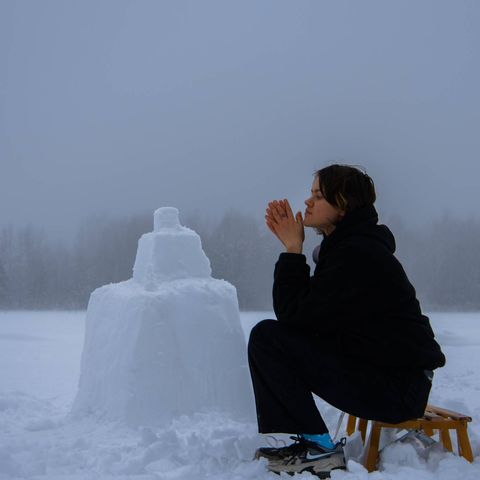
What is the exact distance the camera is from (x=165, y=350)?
13.6 ft

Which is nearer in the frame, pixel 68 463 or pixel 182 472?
pixel 182 472

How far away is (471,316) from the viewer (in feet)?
75.3

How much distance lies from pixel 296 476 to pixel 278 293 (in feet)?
2.44

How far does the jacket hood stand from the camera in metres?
2.41

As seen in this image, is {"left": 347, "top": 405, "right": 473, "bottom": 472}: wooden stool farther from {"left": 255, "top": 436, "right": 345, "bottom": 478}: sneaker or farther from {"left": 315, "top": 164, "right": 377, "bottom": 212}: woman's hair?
{"left": 315, "top": 164, "right": 377, "bottom": 212}: woman's hair

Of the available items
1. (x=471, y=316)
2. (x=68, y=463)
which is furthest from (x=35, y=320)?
(x=68, y=463)

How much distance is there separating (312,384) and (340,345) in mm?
210

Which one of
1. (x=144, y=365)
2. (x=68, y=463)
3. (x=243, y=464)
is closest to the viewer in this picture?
(x=243, y=464)

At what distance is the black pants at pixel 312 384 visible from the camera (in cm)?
231

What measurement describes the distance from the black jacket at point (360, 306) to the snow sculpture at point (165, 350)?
194 centimetres

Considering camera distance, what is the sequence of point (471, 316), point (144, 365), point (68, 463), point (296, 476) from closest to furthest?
point (296, 476)
point (68, 463)
point (144, 365)
point (471, 316)

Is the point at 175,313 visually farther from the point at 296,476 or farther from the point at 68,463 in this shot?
the point at 296,476

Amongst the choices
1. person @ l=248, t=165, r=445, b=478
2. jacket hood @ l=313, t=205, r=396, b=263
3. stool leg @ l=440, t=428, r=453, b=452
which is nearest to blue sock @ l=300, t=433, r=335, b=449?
person @ l=248, t=165, r=445, b=478

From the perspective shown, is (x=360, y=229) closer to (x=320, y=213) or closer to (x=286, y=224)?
(x=320, y=213)
